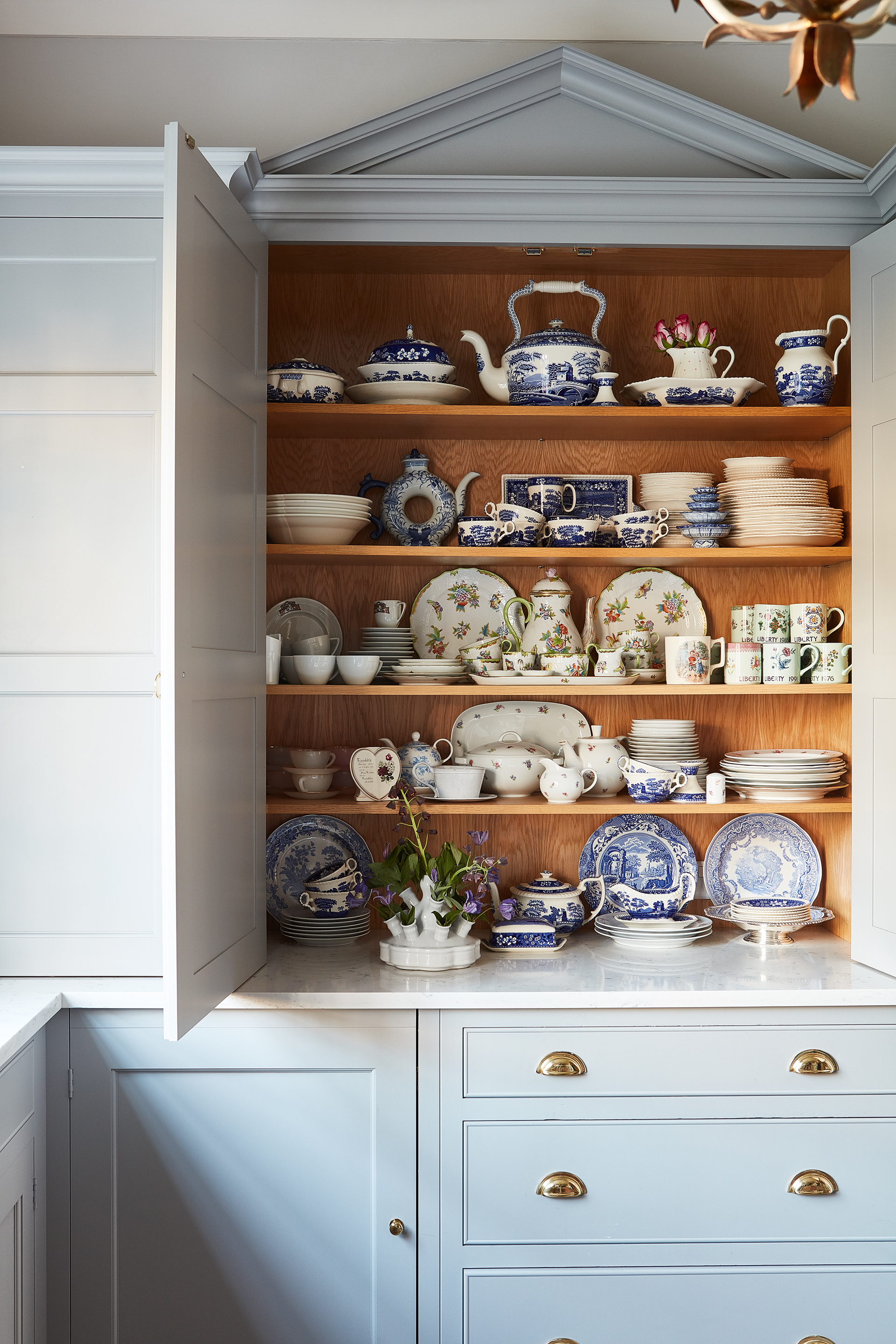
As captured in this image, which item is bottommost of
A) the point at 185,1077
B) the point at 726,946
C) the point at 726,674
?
the point at 185,1077

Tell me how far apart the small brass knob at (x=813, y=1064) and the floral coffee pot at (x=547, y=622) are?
3.21 feet

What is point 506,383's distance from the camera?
232 cm

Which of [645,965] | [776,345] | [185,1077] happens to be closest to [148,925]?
[185,1077]

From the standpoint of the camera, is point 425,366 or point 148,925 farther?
point 425,366

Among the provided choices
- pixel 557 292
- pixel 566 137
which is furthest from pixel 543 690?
pixel 566 137

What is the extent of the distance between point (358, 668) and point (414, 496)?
1.55 feet

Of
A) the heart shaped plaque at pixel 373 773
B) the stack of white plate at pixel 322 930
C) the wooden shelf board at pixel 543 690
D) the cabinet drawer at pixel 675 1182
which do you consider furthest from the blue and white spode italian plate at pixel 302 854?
the cabinet drawer at pixel 675 1182

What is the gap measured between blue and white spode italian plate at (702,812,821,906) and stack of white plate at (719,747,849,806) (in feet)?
0.64

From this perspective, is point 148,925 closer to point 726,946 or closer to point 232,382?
point 232,382

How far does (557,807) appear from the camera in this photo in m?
2.26

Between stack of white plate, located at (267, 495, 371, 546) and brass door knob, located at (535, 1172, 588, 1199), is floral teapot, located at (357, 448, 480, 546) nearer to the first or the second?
stack of white plate, located at (267, 495, 371, 546)

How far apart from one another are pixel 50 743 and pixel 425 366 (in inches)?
45.0

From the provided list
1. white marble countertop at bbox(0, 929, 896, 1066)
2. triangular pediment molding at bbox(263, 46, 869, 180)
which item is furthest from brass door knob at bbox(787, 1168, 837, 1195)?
triangular pediment molding at bbox(263, 46, 869, 180)

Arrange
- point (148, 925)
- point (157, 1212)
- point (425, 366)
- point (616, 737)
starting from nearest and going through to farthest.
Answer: point (157, 1212) → point (148, 925) → point (425, 366) → point (616, 737)
